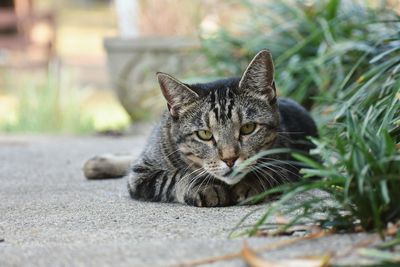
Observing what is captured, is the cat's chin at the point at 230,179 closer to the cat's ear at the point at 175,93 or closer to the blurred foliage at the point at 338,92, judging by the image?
the blurred foliage at the point at 338,92

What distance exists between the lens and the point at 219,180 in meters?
2.99

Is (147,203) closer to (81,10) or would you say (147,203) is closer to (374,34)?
(374,34)

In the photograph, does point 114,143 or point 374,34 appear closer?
point 374,34

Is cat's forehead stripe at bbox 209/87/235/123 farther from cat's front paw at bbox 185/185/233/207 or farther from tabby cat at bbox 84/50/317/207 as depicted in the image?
cat's front paw at bbox 185/185/233/207

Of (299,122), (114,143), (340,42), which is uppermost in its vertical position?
(340,42)

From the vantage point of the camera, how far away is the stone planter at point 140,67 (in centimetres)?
727

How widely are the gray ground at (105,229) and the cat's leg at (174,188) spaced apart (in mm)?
65

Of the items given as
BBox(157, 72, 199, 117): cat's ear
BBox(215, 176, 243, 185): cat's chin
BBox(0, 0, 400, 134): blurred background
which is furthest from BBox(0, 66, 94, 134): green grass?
BBox(215, 176, 243, 185): cat's chin

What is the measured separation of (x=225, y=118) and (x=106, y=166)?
1208 mm

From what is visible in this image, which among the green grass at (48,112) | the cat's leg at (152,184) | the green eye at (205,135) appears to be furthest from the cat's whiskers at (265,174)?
the green grass at (48,112)

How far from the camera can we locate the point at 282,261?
72.7 inches

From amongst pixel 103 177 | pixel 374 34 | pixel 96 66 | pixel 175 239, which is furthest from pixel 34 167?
pixel 96 66

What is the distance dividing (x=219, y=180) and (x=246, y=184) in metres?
0.12

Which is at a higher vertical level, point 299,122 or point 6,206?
point 299,122
